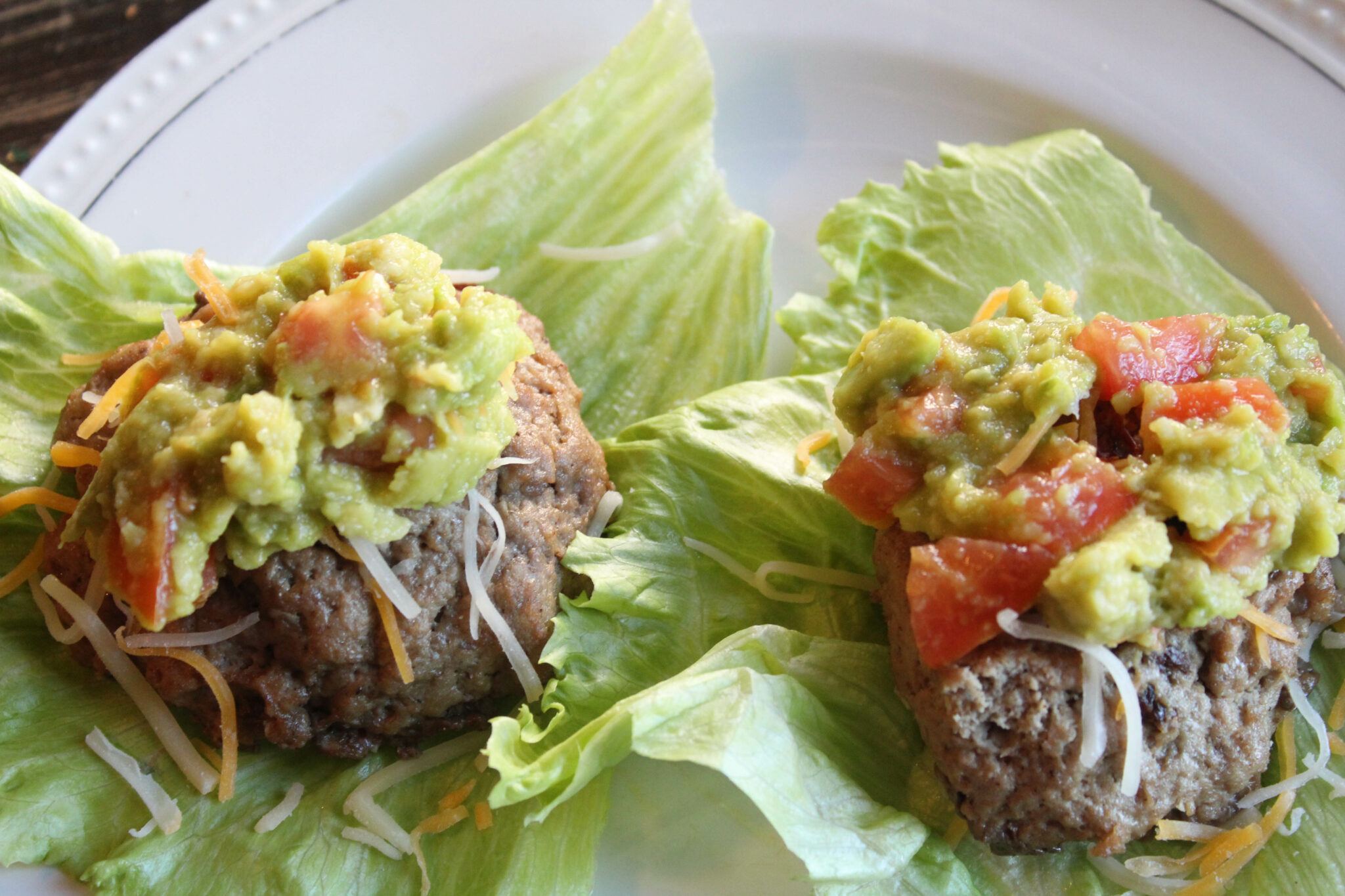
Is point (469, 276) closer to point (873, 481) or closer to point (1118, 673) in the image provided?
point (873, 481)

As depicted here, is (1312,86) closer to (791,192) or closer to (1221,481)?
(791,192)

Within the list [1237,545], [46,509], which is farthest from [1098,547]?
[46,509]

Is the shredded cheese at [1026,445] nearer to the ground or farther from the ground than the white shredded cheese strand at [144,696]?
farther from the ground

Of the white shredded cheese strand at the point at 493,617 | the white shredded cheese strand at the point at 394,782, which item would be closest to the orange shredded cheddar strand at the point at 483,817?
the white shredded cheese strand at the point at 394,782

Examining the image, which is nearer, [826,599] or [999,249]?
[826,599]

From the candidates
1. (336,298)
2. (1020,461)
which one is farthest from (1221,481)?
(336,298)

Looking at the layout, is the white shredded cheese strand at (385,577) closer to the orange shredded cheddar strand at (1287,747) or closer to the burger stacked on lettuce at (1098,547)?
the burger stacked on lettuce at (1098,547)
